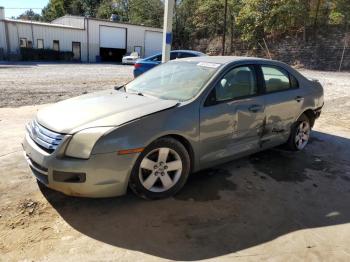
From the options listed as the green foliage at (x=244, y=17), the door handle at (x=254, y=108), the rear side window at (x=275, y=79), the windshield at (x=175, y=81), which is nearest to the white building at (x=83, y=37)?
the green foliage at (x=244, y=17)

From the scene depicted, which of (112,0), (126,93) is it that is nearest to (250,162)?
(126,93)

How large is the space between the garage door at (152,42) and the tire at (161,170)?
37.0 metres

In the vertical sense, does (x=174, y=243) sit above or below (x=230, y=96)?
below

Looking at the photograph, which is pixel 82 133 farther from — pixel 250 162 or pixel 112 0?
pixel 112 0

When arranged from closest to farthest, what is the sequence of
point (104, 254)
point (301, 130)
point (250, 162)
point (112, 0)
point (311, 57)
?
1. point (104, 254)
2. point (250, 162)
3. point (301, 130)
4. point (311, 57)
5. point (112, 0)

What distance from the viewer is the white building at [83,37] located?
102 feet

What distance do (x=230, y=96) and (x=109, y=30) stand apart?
35.0 meters

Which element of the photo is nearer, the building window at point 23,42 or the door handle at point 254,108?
the door handle at point 254,108

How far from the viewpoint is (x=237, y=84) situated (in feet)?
14.3

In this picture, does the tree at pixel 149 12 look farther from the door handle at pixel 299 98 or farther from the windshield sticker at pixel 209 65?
the windshield sticker at pixel 209 65

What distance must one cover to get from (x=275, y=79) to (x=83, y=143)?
9.93ft

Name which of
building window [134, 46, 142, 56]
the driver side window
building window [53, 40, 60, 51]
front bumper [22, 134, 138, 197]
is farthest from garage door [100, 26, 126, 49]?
front bumper [22, 134, 138, 197]

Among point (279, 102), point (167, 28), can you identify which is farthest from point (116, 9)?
point (279, 102)

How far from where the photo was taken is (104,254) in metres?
2.79
